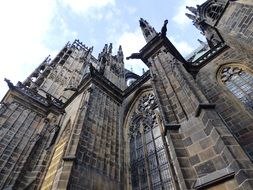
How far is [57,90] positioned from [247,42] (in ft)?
37.1

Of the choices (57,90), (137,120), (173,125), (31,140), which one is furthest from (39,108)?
(173,125)

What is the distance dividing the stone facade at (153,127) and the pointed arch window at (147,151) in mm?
36

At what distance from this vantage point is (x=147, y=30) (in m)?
9.99

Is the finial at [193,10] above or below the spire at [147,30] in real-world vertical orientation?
above

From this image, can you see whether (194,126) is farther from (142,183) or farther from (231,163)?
(142,183)

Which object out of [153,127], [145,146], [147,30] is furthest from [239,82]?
[147,30]

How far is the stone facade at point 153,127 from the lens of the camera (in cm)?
385

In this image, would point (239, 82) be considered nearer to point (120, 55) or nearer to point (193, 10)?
point (193, 10)

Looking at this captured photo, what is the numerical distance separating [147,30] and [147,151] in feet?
18.1

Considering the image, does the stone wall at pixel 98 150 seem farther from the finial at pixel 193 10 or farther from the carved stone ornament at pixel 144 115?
the finial at pixel 193 10

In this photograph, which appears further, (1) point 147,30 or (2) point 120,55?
(2) point 120,55

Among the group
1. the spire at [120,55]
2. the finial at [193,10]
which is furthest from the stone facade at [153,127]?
the spire at [120,55]

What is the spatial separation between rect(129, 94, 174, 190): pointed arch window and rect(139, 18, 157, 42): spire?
263 cm

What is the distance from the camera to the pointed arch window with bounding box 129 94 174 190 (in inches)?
259
